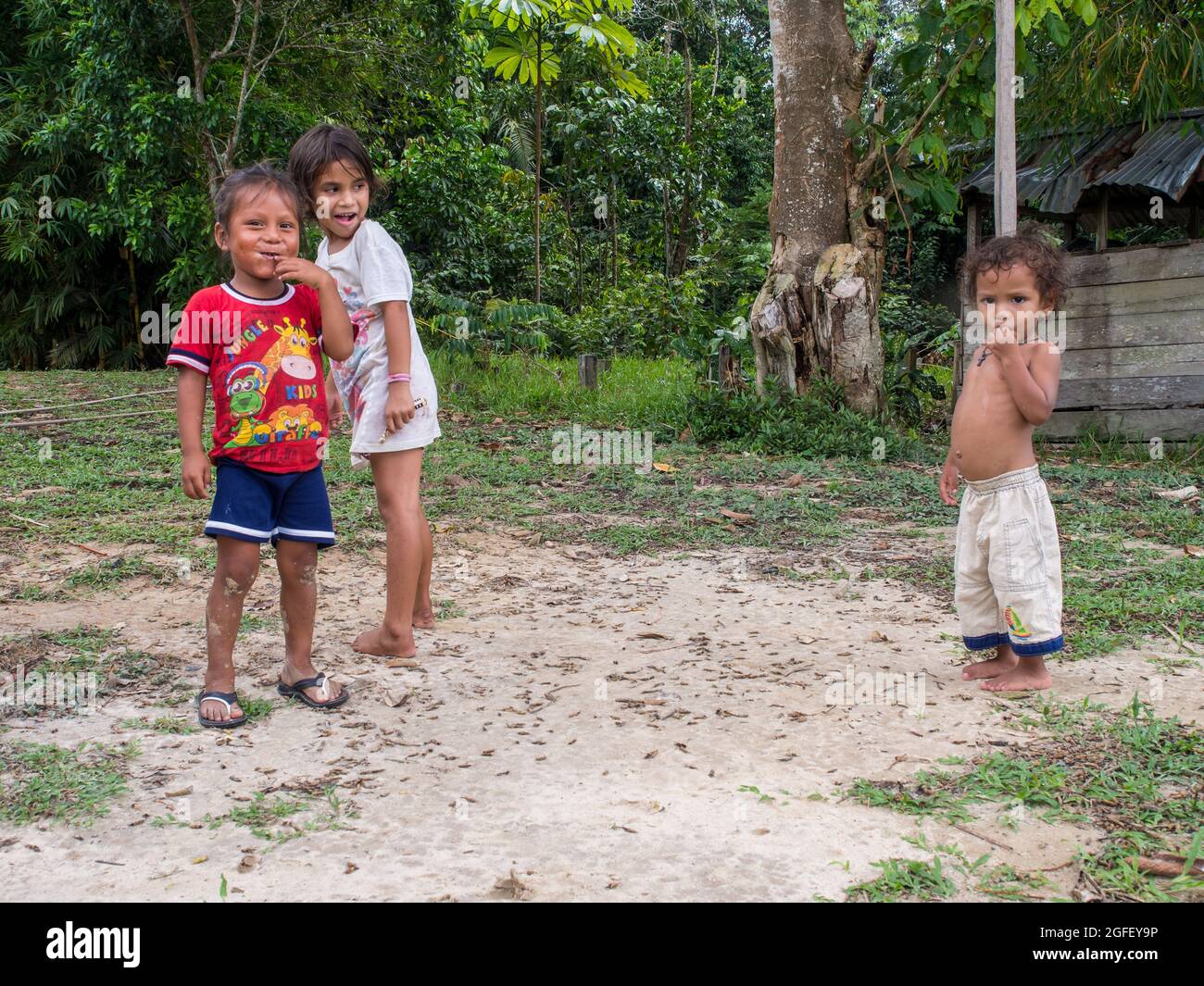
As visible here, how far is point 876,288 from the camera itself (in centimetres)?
Result: 822

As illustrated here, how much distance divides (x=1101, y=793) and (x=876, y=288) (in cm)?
613

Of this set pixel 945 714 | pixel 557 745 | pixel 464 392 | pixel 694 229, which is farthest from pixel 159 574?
pixel 694 229

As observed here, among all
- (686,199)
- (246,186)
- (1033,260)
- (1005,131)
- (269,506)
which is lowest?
(269,506)

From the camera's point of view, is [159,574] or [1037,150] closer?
[159,574]

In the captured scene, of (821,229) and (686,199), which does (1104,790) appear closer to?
(821,229)

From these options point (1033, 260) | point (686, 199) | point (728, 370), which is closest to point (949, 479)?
point (1033, 260)

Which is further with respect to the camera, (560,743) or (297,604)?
(297,604)

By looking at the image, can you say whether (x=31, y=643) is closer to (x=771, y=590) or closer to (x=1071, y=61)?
(x=771, y=590)

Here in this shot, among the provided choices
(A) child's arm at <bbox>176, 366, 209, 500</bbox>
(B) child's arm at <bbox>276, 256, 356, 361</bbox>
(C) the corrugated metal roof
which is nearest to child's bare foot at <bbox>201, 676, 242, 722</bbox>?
Answer: (A) child's arm at <bbox>176, 366, 209, 500</bbox>

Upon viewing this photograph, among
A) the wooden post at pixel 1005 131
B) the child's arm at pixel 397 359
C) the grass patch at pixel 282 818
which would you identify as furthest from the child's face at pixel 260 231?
the wooden post at pixel 1005 131

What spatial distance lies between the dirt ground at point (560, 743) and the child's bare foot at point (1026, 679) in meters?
0.07

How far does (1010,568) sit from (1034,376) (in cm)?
58

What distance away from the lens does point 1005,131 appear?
479cm

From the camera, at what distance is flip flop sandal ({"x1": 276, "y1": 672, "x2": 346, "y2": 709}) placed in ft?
10.5
